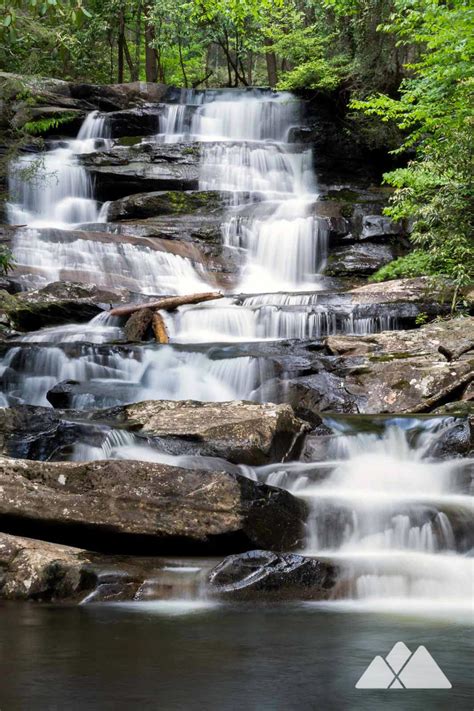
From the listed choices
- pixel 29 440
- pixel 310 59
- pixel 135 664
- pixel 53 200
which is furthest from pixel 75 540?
pixel 310 59

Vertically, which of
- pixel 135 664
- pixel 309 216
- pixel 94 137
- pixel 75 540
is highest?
pixel 94 137

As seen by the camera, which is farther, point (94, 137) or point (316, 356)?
point (94, 137)

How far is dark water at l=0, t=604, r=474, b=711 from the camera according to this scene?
11.0 ft

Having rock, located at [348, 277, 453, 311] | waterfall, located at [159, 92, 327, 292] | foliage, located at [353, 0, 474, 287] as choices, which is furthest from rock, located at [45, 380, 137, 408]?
waterfall, located at [159, 92, 327, 292]

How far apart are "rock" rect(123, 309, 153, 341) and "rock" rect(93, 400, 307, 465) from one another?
3.98 meters

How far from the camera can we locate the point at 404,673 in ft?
12.5

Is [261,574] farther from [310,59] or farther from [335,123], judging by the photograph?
[310,59]

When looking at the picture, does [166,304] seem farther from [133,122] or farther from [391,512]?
[133,122]

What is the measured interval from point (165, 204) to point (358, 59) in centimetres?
777

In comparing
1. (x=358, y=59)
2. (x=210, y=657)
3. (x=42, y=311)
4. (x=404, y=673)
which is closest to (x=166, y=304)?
(x=42, y=311)

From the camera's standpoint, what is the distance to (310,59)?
82.7 ft

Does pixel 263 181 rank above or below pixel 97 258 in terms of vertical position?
above

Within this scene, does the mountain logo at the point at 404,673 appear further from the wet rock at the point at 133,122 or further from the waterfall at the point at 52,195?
the wet rock at the point at 133,122

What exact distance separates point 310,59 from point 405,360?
56.6 ft
